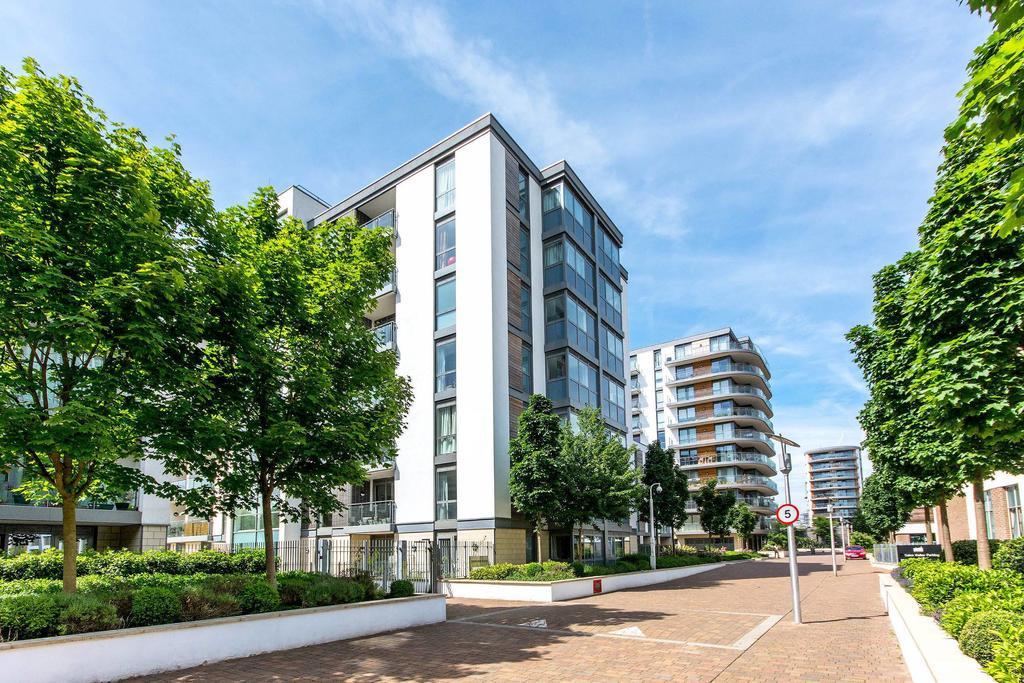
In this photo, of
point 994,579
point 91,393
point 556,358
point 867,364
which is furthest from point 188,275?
point 556,358

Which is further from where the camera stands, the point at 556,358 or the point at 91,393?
the point at 556,358

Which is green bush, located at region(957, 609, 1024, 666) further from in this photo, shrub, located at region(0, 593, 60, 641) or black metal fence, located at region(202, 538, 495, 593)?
black metal fence, located at region(202, 538, 495, 593)

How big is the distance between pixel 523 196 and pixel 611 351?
449 inches

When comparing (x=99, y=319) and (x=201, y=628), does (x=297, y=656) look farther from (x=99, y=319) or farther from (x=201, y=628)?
(x=99, y=319)

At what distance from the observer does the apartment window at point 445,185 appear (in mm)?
31219

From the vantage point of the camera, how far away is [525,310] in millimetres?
31312

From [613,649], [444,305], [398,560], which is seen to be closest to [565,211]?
[444,305]

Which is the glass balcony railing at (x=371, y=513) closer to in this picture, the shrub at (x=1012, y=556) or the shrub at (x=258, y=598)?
the shrub at (x=258, y=598)

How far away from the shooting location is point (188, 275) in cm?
1212

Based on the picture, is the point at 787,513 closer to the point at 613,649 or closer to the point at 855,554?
the point at 613,649

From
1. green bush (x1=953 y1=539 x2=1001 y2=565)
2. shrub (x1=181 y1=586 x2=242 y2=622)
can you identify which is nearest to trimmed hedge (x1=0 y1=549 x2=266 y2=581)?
shrub (x1=181 y1=586 x2=242 y2=622)

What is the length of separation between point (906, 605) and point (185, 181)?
17.9 meters

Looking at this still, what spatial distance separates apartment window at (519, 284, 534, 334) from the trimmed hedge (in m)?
15.1

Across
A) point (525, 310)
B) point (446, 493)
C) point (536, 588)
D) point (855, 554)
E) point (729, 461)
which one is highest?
point (525, 310)
